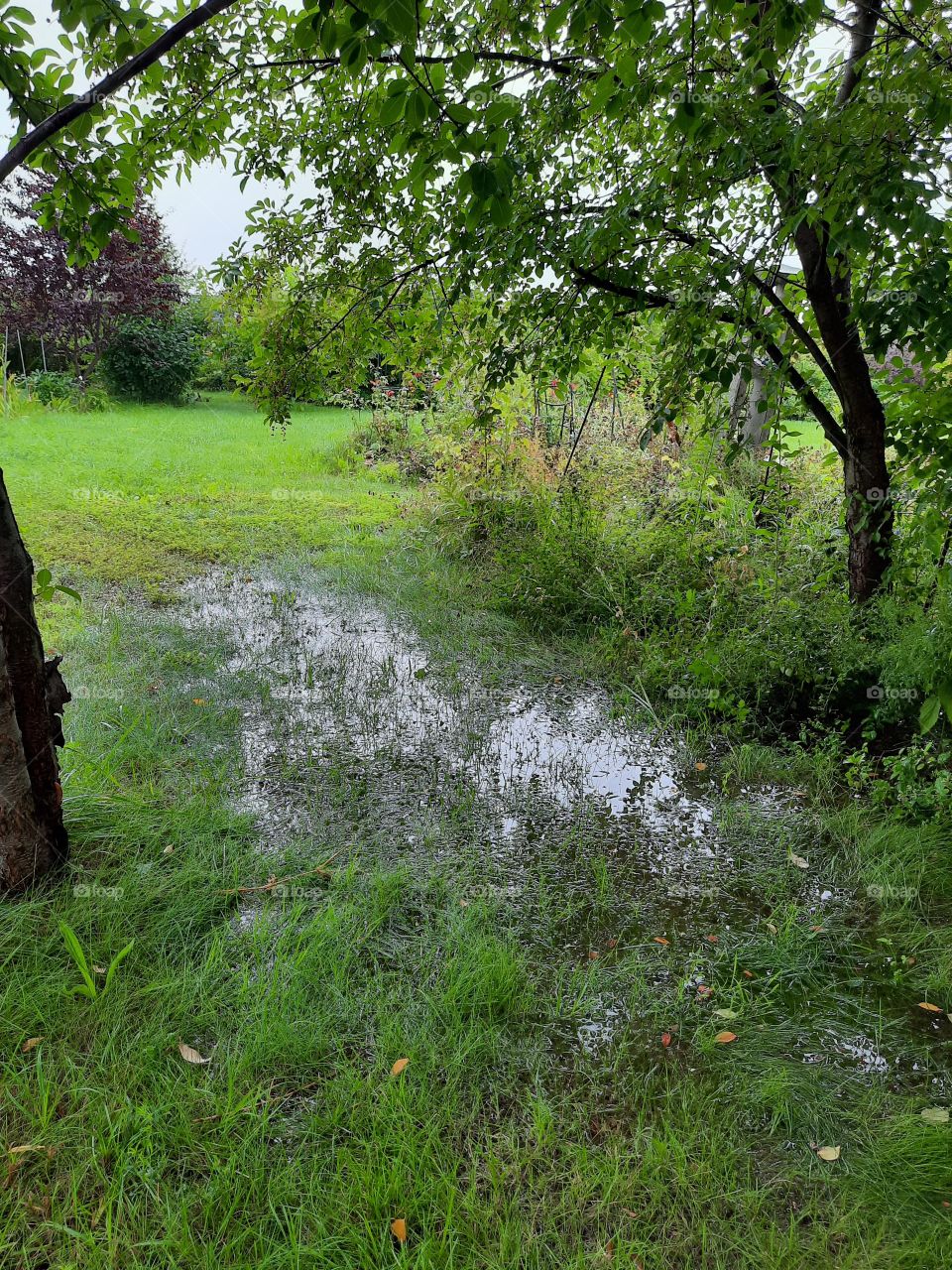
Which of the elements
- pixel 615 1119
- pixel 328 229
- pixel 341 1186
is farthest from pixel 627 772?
pixel 328 229

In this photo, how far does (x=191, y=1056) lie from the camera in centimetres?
199

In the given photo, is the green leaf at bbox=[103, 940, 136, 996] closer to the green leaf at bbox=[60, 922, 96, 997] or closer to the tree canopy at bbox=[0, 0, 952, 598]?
the green leaf at bbox=[60, 922, 96, 997]

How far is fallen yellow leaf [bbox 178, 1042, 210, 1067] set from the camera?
198 centimetres

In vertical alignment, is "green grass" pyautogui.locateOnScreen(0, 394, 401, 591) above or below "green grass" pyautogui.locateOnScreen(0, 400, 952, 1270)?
above

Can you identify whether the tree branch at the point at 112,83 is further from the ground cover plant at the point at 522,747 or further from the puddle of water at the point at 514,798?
the puddle of water at the point at 514,798

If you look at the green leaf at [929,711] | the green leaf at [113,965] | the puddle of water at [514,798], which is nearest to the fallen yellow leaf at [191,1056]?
the green leaf at [113,965]

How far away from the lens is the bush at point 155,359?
1845 centimetres

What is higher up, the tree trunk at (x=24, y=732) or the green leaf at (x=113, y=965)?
the tree trunk at (x=24, y=732)

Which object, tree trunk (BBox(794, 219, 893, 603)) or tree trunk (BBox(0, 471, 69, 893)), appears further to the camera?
tree trunk (BBox(794, 219, 893, 603))

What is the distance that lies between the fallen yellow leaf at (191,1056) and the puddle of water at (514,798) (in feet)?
2.09

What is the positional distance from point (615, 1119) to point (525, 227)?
10.1 feet

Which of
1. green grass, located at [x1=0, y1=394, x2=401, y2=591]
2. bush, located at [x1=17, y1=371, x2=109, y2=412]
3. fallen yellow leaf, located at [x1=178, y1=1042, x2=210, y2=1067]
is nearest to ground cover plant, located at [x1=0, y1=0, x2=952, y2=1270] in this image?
fallen yellow leaf, located at [x1=178, y1=1042, x2=210, y2=1067]

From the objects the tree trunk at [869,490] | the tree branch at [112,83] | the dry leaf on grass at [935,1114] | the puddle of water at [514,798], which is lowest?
the puddle of water at [514,798]

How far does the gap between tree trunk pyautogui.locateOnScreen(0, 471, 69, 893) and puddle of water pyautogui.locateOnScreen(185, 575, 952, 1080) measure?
2.57 ft
